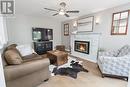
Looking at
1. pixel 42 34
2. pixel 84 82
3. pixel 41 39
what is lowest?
pixel 84 82

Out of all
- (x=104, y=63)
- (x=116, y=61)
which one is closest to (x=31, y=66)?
(x=104, y=63)

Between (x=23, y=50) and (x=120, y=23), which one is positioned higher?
(x=120, y=23)

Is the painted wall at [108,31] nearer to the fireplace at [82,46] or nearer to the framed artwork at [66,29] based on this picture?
the fireplace at [82,46]

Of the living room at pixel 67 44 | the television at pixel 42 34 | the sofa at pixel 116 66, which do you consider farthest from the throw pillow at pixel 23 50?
the sofa at pixel 116 66

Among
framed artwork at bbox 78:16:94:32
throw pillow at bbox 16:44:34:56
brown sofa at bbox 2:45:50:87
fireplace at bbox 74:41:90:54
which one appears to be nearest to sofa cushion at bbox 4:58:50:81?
brown sofa at bbox 2:45:50:87

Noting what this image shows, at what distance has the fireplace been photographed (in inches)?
177

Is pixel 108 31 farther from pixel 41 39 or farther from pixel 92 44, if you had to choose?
pixel 41 39

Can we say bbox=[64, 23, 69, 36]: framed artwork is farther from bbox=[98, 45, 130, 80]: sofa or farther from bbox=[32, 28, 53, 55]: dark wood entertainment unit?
bbox=[98, 45, 130, 80]: sofa

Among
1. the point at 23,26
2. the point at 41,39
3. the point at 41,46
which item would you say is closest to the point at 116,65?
the point at 41,46

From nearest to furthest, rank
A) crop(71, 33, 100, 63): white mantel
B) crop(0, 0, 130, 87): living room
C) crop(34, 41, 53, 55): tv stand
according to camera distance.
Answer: crop(0, 0, 130, 87): living room
crop(71, 33, 100, 63): white mantel
crop(34, 41, 53, 55): tv stand

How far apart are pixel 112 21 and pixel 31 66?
3.47m

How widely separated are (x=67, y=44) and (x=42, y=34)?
1.91 meters

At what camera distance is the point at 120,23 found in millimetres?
3381

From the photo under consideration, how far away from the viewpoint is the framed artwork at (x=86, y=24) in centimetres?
444
